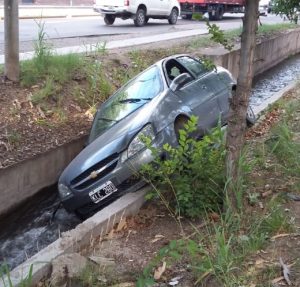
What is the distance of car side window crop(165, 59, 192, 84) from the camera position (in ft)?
24.6

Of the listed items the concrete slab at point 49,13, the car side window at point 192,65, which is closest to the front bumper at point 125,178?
the car side window at point 192,65

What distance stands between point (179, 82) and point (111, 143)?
161 centimetres

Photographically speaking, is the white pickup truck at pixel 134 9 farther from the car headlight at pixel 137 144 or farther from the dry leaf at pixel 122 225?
the dry leaf at pixel 122 225

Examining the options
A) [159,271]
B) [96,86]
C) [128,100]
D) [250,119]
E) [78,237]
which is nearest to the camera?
[159,271]

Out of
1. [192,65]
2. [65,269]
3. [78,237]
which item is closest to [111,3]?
[192,65]

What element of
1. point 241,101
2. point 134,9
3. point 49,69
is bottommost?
point 49,69

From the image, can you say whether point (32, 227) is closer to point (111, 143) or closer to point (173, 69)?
point (111, 143)

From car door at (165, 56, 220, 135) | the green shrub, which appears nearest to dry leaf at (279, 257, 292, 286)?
the green shrub

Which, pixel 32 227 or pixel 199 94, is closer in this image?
pixel 32 227

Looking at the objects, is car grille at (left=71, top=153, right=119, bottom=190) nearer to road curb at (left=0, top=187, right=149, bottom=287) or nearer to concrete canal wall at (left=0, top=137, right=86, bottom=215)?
road curb at (left=0, top=187, right=149, bottom=287)

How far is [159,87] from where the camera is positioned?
7004 mm

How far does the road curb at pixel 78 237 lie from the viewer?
397 centimetres

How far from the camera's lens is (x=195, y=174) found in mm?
4914

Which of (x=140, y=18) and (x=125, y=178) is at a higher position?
(x=140, y=18)
